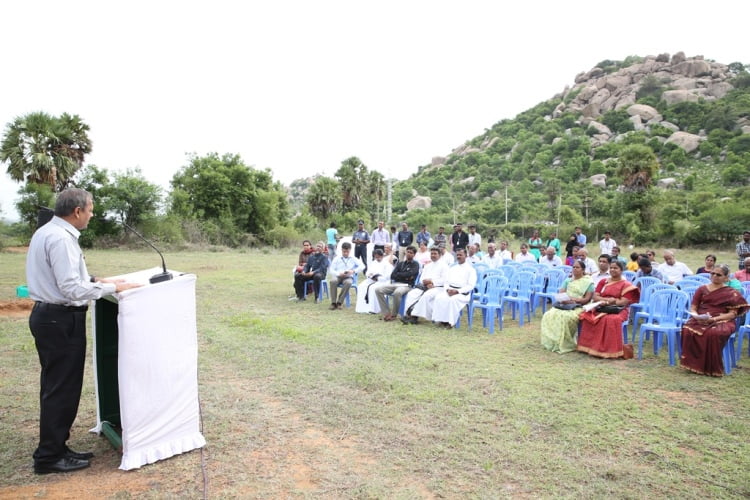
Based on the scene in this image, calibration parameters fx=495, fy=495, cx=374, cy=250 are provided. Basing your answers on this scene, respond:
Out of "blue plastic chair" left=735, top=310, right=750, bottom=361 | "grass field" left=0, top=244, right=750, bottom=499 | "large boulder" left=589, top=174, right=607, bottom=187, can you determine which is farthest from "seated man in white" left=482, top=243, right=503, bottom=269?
"large boulder" left=589, top=174, right=607, bottom=187

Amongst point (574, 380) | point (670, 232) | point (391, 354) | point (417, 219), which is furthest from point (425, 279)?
point (417, 219)

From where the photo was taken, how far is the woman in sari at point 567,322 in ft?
21.2

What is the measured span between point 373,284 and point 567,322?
3.56 meters

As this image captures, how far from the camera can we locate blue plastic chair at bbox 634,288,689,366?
605cm

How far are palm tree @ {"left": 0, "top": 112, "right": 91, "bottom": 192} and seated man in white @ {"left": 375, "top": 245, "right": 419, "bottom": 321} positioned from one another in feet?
66.2

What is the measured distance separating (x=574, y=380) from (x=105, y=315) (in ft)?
14.7

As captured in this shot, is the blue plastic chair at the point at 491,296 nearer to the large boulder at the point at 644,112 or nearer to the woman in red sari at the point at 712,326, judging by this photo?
the woman in red sari at the point at 712,326

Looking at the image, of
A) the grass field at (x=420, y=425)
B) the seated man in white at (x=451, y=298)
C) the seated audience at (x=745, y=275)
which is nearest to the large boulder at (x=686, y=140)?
the seated audience at (x=745, y=275)

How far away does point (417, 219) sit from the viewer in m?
43.0

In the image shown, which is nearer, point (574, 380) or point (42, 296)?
point (42, 296)

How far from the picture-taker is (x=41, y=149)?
22.2 metres

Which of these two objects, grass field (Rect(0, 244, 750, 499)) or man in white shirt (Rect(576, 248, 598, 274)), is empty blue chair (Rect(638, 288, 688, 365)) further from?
man in white shirt (Rect(576, 248, 598, 274))

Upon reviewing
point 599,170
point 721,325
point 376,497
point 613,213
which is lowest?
point 376,497

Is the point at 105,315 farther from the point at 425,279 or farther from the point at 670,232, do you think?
the point at 670,232
